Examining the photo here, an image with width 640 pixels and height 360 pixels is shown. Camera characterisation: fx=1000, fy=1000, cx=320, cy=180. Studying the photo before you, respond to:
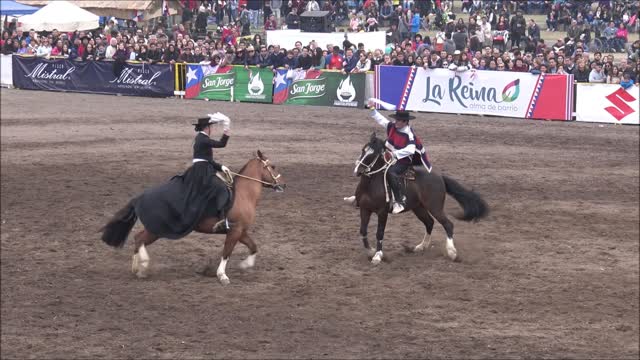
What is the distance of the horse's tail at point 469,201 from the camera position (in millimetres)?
17359

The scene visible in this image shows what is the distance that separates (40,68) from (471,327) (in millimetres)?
23158

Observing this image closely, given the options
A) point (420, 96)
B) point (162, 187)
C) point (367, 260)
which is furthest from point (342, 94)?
point (162, 187)

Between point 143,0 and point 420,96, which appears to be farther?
point 420,96

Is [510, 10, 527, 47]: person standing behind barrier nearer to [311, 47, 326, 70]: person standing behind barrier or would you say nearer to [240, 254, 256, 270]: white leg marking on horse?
[311, 47, 326, 70]: person standing behind barrier

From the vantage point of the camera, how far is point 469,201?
1738 centimetres

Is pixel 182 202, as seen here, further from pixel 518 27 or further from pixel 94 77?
pixel 94 77

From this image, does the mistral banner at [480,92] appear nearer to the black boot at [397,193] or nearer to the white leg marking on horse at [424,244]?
the white leg marking on horse at [424,244]

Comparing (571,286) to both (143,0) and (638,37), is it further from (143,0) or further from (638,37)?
(638,37)

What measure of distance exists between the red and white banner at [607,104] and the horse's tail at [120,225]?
63.3ft

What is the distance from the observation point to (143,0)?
1602cm

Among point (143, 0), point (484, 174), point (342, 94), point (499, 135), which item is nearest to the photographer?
point (143, 0)

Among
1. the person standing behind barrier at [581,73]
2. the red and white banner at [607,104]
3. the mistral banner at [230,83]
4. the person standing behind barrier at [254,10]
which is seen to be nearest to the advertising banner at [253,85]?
the mistral banner at [230,83]

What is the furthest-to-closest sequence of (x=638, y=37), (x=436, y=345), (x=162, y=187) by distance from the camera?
(x=638, y=37) < (x=162, y=187) < (x=436, y=345)

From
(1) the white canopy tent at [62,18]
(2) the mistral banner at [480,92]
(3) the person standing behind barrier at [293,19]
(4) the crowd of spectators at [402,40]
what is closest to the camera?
(1) the white canopy tent at [62,18]
